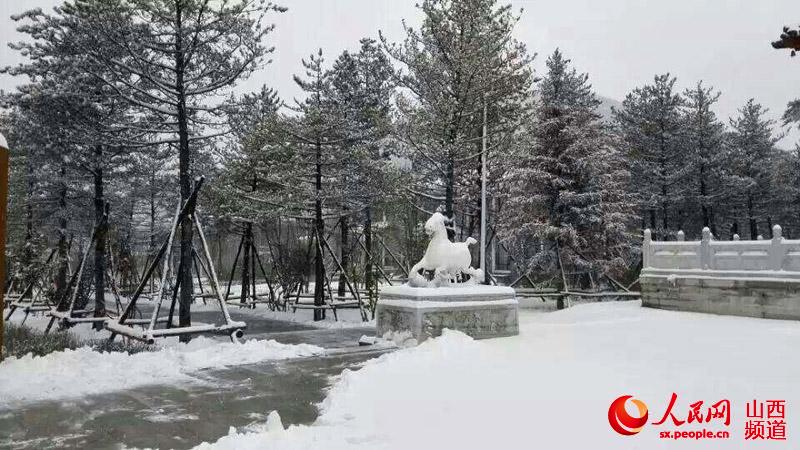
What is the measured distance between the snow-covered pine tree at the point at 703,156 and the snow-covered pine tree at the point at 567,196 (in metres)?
8.37

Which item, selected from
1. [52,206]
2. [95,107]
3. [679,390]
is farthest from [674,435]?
[52,206]

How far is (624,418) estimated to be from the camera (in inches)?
241

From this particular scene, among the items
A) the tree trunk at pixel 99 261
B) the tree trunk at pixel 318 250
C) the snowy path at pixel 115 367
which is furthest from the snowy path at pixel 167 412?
the tree trunk at pixel 99 261

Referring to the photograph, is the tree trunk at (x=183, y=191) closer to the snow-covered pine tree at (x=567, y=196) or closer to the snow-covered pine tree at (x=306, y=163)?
the snow-covered pine tree at (x=306, y=163)

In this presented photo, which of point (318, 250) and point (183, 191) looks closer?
point (183, 191)

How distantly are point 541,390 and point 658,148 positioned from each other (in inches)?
1109

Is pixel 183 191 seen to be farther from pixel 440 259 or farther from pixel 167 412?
pixel 167 412

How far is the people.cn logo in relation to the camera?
5816 mm

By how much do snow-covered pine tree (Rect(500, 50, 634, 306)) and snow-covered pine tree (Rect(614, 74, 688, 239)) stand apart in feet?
18.8

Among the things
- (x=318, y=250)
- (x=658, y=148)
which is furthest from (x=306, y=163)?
(x=658, y=148)

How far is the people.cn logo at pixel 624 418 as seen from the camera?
5816mm

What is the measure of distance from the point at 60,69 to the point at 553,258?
19336 millimetres

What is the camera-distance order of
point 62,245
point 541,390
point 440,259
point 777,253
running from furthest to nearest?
point 62,245
point 777,253
point 440,259
point 541,390

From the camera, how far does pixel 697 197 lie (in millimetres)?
31672
